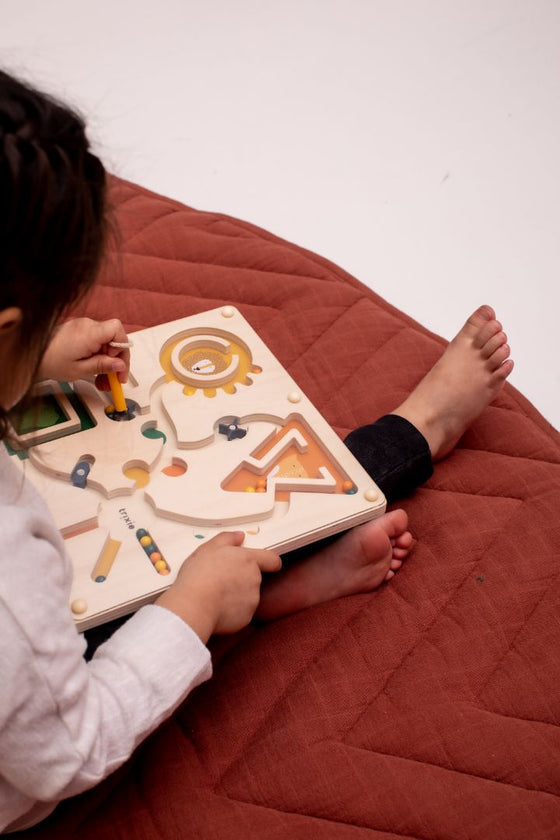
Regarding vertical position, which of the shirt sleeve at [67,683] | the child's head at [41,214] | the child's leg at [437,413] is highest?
the child's head at [41,214]

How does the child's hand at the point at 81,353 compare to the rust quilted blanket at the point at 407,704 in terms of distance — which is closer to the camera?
the rust quilted blanket at the point at 407,704

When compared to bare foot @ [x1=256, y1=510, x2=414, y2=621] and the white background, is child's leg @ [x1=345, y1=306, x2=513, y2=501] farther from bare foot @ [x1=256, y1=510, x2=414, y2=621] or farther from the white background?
the white background

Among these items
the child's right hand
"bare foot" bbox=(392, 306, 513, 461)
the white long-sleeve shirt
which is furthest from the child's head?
"bare foot" bbox=(392, 306, 513, 461)

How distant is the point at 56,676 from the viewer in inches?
21.8

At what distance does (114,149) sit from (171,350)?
2.56 feet

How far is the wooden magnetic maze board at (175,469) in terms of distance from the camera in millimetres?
714

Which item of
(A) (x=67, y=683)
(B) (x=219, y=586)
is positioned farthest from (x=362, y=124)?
(A) (x=67, y=683)

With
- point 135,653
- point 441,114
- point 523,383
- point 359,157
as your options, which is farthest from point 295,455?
point 441,114

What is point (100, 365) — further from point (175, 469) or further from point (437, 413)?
point (437, 413)

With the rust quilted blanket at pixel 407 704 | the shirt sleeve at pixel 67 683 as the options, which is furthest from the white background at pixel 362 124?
the shirt sleeve at pixel 67 683

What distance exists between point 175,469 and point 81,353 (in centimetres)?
13

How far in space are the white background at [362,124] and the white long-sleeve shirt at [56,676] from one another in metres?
0.72

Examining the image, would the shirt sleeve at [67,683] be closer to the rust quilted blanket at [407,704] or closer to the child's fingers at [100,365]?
the rust quilted blanket at [407,704]

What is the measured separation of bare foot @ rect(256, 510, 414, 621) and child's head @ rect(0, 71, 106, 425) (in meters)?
0.33
